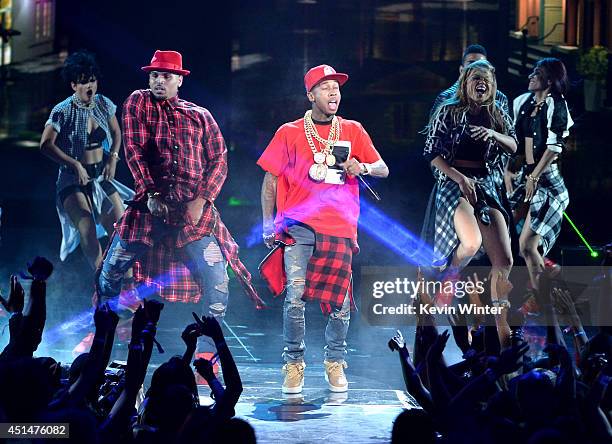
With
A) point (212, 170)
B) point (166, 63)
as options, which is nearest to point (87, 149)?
point (166, 63)

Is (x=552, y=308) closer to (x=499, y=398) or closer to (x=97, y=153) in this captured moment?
(x=499, y=398)

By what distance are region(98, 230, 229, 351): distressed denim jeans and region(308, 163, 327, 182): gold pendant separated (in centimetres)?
112

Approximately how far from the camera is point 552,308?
19.1ft

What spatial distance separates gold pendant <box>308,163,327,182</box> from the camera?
7.30 m

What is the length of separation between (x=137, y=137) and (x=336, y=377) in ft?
7.56

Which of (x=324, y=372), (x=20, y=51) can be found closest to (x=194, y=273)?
(x=324, y=372)

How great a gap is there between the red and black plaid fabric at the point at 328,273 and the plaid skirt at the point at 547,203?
2292mm

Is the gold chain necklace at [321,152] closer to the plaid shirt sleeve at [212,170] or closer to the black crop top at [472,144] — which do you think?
the plaid shirt sleeve at [212,170]

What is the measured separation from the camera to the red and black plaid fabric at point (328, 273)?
7207 millimetres

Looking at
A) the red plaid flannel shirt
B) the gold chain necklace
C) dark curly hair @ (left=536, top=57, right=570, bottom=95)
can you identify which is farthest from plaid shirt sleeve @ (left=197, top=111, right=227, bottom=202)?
dark curly hair @ (left=536, top=57, right=570, bottom=95)

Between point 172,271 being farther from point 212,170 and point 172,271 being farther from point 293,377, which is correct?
point 293,377

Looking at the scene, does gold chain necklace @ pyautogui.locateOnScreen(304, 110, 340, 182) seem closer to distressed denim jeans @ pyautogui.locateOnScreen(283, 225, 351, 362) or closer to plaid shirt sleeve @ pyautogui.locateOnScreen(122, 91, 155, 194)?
distressed denim jeans @ pyautogui.locateOnScreen(283, 225, 351, 362)

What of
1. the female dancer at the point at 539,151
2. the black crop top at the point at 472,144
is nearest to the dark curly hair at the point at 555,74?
the female dancer at the point at 539,151

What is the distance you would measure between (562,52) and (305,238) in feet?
11.4
